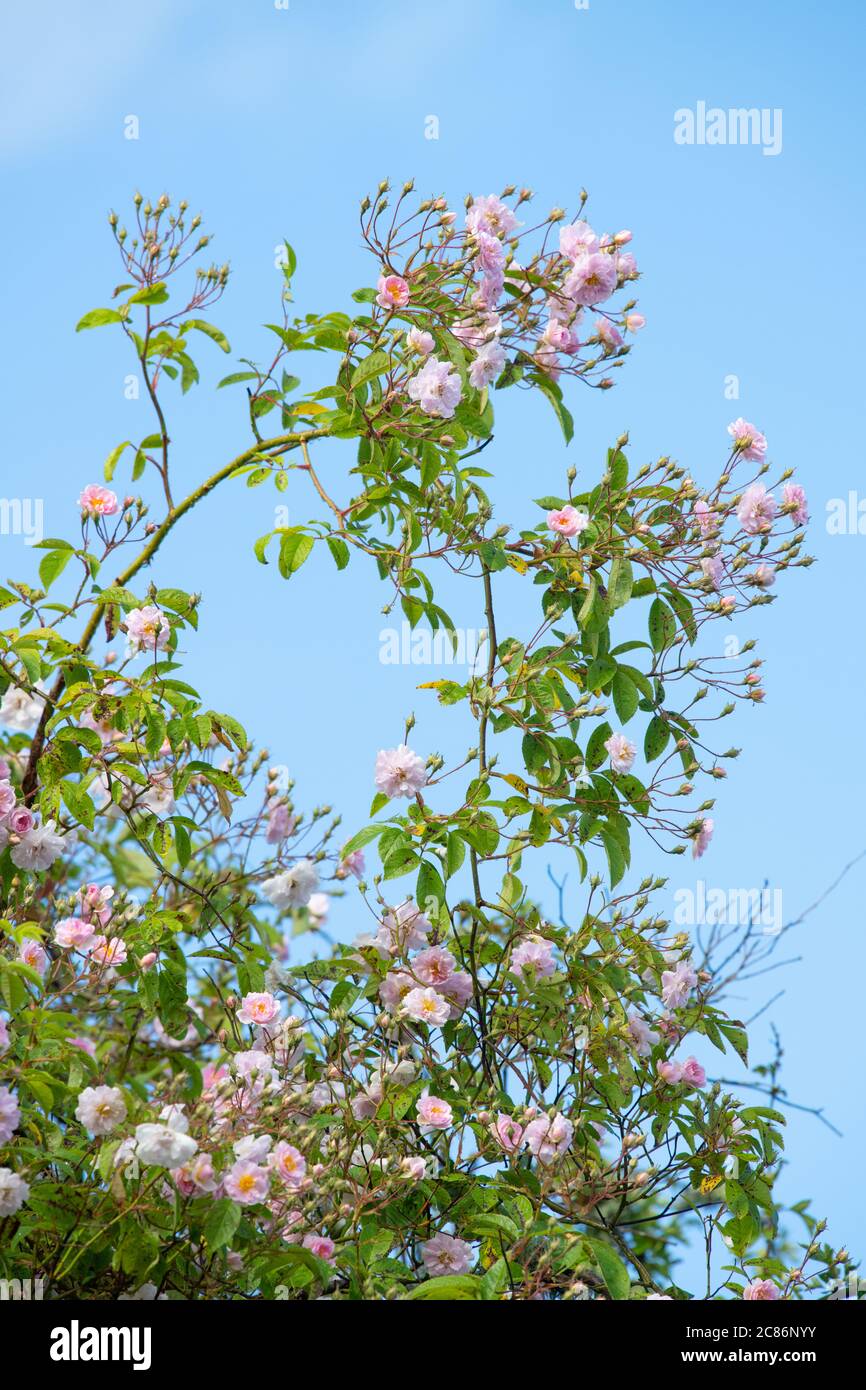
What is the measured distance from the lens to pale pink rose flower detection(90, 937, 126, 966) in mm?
2223

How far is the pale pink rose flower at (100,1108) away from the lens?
189 centimetres

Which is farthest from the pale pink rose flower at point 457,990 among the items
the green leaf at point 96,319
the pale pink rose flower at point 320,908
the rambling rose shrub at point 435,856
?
the pale pink rose flower at point 320,908

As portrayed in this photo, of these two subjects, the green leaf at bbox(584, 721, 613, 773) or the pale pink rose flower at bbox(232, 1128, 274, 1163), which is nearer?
the pale pink rose flower at bbox(232, 1128, 274, 1163)

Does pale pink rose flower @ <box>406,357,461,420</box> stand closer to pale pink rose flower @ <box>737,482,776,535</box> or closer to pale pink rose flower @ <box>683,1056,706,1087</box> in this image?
pale pink rose flower @ <box>737,482,776,535</box>

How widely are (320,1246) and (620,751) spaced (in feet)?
2.98

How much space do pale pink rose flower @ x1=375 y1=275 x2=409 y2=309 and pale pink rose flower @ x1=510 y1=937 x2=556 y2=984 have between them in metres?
1.13

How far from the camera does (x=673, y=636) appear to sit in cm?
240

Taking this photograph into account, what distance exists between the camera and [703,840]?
2.41 m

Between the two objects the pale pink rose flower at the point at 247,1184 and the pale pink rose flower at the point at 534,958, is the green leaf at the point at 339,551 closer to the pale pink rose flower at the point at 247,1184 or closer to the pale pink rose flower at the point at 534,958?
the pale pink rose flower at the point at 534,958

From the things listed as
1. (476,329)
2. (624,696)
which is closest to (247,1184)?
(624,696)

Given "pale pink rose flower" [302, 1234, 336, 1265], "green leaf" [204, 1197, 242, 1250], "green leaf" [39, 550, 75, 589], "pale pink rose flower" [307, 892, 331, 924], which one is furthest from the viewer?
"pale pink rose flower" [307, 892, 331, 924]

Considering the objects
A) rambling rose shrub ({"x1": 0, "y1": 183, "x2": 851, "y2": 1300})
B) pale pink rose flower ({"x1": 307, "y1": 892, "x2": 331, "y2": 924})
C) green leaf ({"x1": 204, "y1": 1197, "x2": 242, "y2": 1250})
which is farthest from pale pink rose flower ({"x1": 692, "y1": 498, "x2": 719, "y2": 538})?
pale pink rose flower ({"x1": 307, "y1": 892, "x2": 331, "y2": 924})

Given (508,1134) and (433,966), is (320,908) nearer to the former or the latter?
(433,966)
